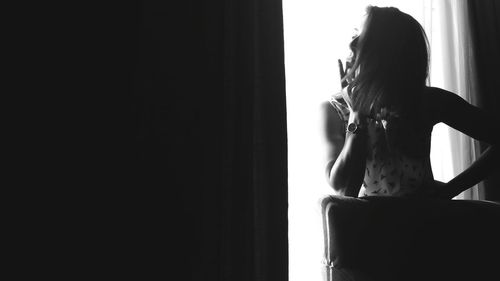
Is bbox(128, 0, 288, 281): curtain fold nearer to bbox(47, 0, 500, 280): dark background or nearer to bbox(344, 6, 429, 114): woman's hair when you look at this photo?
bbox(47, 0, 500, 280): dark background

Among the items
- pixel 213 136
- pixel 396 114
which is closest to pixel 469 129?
pixel 396 114

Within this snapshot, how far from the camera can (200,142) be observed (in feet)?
3.94

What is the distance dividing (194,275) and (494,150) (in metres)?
0.98

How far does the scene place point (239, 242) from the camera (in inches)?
44.7

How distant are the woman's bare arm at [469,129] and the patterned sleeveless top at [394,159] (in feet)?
0.26

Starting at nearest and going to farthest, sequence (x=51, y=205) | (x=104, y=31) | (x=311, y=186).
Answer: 1. (x=51, y=205)
2. (x=104, y=31)
3. (x=311, y=186)

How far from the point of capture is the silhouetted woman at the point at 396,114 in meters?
1.23

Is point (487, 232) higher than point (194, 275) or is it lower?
higher

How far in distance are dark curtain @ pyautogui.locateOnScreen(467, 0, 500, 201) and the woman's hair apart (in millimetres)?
559

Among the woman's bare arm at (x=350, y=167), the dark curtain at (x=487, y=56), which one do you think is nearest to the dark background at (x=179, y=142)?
the woman's bare arm at (x=350, y=167)

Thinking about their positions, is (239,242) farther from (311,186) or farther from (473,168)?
(473,168)

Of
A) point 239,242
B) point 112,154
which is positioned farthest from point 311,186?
point 112,154

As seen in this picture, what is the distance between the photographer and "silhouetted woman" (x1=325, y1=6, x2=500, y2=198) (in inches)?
48.6

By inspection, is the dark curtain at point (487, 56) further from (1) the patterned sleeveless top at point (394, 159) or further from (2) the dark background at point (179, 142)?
(2) the dark background at point (179, 142)
